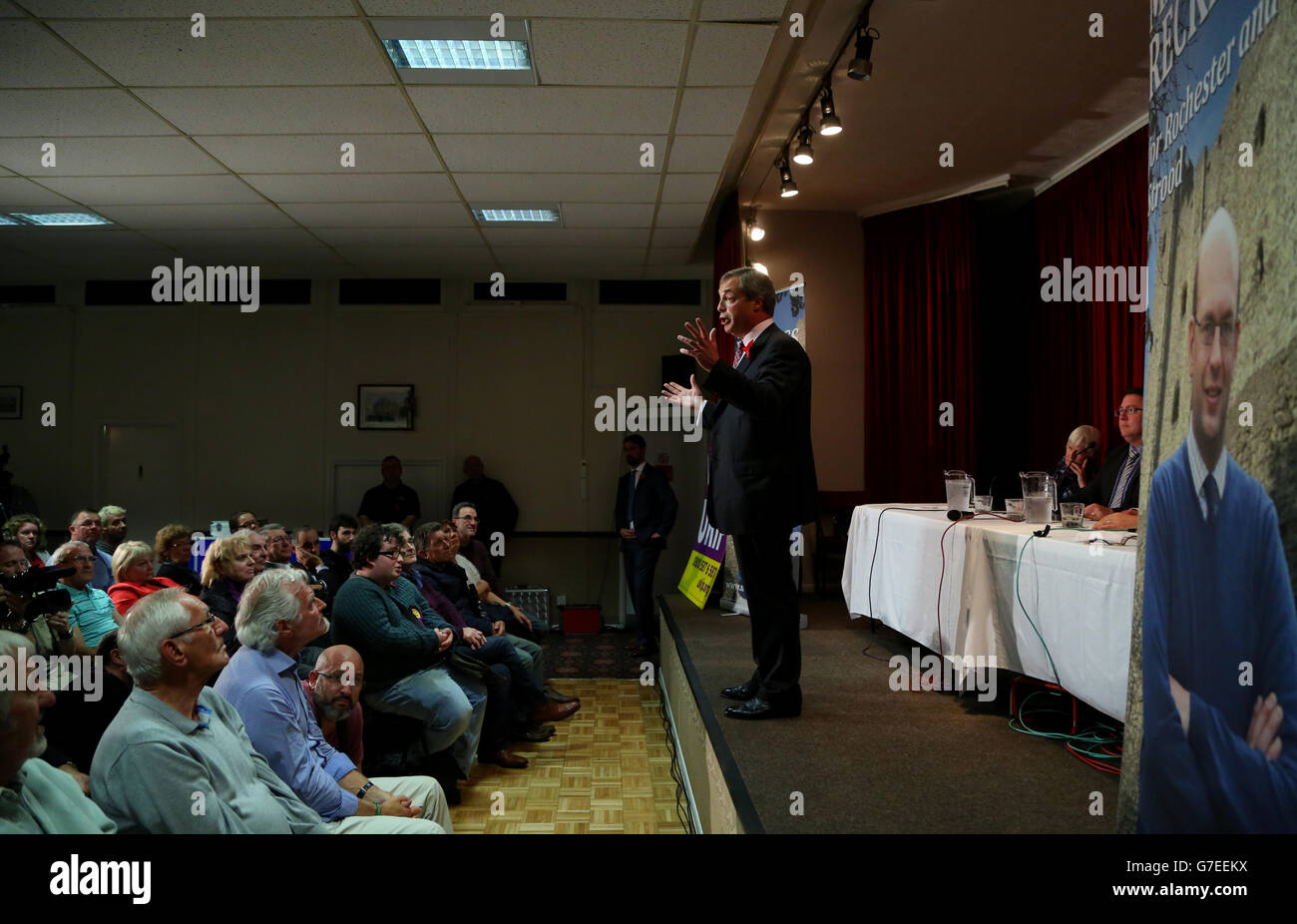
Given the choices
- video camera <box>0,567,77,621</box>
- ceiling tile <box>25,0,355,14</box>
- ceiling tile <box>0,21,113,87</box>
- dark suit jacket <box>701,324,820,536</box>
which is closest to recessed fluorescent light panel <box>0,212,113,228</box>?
ceiling tile <box>0,21,113,87</box>

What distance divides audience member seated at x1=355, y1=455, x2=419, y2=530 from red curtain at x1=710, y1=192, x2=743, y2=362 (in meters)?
2.84

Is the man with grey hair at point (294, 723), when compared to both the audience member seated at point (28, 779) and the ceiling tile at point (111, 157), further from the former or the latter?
the ceiling tile at point (111, 157)

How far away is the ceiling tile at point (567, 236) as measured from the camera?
18.6 feet

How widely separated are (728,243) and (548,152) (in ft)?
5.83

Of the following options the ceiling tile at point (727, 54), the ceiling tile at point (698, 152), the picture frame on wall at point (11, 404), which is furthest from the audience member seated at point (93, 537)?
the picture frame on wall at point (11, 404)

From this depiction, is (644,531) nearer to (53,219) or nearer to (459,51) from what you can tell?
(459,51)

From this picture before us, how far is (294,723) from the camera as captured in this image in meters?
2.06

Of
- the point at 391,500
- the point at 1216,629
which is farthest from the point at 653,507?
the point at 1216,629

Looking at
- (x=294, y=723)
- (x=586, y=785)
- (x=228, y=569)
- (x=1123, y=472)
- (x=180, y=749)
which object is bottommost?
(x=586, y=785)

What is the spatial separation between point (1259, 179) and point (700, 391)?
1.52 m

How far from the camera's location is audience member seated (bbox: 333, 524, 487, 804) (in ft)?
9.99

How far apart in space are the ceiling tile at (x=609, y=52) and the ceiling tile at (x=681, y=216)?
168cm
